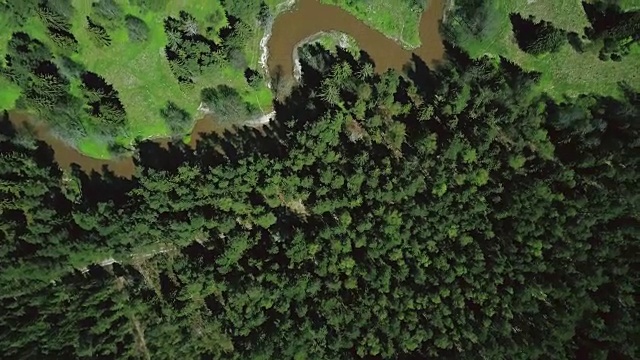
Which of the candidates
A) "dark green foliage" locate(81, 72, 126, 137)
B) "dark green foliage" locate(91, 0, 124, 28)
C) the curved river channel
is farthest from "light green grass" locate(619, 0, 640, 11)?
"dark green foliage" locate(81, 72, 126, 137)

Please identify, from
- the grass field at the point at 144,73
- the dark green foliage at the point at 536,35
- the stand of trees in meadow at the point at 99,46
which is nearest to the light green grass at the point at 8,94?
the grass field at the point at 144,73

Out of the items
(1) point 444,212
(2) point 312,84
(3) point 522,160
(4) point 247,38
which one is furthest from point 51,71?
(3) point 522,160

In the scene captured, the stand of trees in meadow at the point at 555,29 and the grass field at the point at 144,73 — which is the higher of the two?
the grass field at the point at 144,73

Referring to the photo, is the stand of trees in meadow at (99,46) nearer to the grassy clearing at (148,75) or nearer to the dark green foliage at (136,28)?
the dark green foliage at (136,28)

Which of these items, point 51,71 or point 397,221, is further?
point 51,71

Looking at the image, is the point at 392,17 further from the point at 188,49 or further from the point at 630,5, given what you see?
the point at 630,5

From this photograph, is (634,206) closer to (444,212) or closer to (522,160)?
(522,160)

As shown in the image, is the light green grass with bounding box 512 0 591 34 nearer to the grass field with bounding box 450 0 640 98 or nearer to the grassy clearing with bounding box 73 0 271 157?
the grass field with bounding box 450 0 640 98
